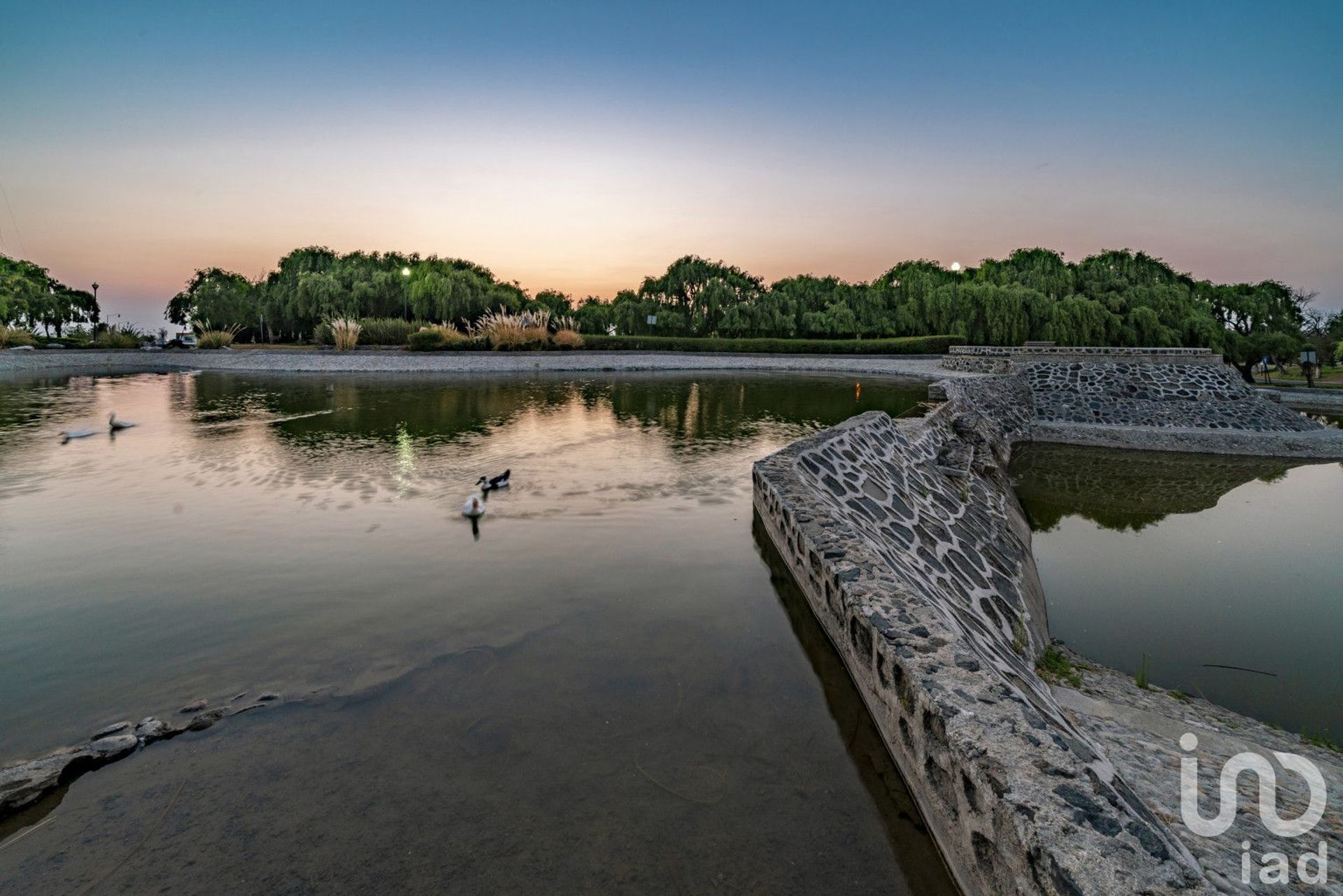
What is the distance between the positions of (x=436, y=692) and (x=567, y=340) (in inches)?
1375

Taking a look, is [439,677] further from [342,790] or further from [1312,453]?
[1312,453]

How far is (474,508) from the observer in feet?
24.0

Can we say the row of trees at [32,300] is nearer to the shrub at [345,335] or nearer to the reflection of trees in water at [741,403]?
the shrub at [345,335]

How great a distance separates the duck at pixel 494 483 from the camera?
8.41 metres

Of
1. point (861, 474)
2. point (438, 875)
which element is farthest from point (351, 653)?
point (861, 474)

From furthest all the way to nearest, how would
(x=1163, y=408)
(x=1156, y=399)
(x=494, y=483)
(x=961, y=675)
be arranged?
(x=1156, y=399)
(x=1163, y=408)
(x=494, y=483)
(x=961, y=675)

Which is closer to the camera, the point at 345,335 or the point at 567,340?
the point at 345,335

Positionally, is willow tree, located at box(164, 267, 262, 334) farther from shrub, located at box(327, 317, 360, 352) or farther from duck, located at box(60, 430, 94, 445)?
duck, located at box(60, 430, 94, 445)

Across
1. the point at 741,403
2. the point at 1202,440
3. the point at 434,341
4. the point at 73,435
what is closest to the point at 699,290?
the point at 434,341

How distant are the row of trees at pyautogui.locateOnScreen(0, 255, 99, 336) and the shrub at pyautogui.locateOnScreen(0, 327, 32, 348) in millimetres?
7267

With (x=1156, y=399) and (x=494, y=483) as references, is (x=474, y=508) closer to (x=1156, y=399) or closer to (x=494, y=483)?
(x=494, y=483)

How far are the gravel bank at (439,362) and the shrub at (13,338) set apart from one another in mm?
2536

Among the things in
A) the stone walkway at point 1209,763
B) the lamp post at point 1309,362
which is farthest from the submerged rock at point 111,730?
the lamp post at point 1309,362

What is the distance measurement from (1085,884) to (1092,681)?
3.76 metres
